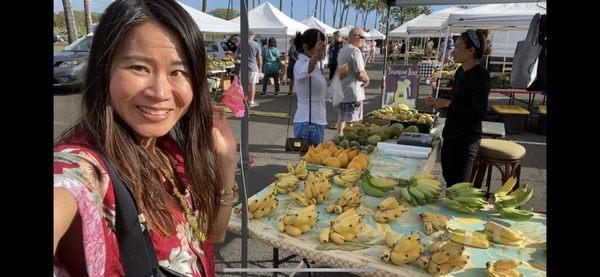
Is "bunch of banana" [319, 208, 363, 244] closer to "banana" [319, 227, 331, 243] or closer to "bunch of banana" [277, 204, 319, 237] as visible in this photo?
"banana" [319, 227, 331, 243]

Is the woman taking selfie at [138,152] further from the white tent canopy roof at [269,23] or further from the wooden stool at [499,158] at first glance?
the white tent canopy roof at [269,23]

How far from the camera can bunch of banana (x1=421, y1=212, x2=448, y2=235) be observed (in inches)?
87.8

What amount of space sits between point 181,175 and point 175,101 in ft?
1.09

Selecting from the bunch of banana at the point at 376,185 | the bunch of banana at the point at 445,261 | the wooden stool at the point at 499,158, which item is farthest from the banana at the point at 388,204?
the wooden stool at the point at 499,158

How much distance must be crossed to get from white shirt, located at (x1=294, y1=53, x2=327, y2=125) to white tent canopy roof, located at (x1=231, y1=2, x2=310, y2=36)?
8.62m

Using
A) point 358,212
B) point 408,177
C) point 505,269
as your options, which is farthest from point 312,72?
point 505,269

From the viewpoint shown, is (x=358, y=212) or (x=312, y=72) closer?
(x=358, y=212)

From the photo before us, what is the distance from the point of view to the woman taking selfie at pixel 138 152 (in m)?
0.84

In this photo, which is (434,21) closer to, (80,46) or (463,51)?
(463,51)

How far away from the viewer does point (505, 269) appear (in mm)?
1785

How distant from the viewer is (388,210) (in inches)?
96.0

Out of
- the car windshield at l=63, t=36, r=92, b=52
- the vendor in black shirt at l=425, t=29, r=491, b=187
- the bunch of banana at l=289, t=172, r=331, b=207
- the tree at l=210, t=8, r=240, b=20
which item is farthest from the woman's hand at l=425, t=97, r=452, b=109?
the tree at l=210, t=8, r=240, b=20
